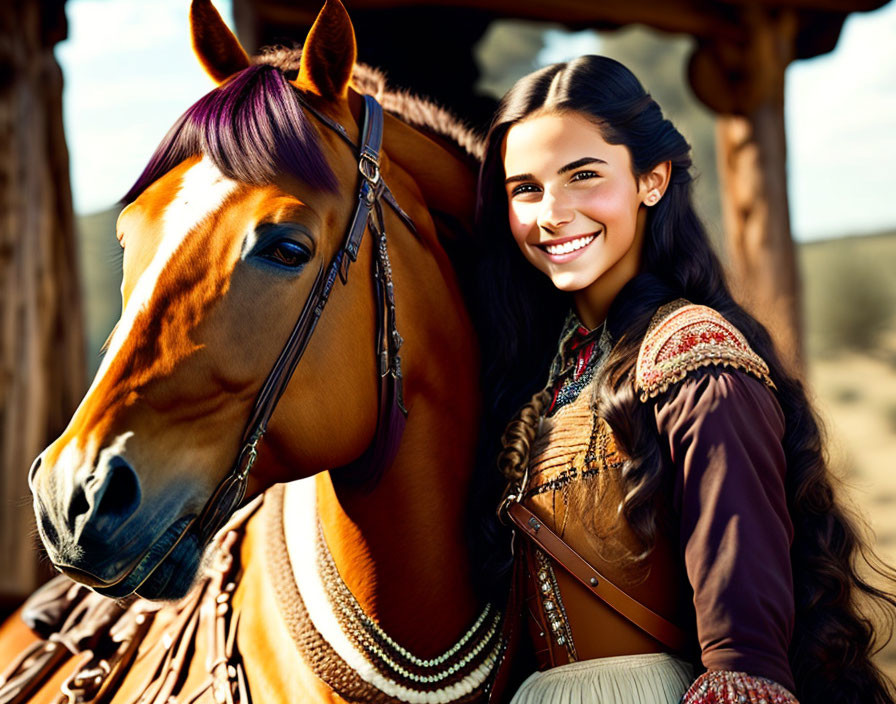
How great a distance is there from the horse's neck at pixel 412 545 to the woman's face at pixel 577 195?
356mm

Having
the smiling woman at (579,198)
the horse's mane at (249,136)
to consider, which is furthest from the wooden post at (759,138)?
the horse's mane at (249,136)

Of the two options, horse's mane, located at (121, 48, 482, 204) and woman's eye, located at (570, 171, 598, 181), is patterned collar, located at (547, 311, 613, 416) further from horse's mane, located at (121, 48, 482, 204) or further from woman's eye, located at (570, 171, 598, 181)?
horse's mane, located at (121, 48, 482, 204)

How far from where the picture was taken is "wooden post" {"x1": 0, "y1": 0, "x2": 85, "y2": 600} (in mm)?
3568

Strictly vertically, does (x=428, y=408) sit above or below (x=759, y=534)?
above

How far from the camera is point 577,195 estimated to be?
4.46ft

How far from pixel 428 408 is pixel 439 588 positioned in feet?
1.01

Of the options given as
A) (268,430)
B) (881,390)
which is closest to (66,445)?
(268,430)

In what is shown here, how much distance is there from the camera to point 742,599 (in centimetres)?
108

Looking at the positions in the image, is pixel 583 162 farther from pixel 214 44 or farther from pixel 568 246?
pixel 214 44

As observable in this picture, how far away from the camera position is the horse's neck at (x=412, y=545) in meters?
1.40

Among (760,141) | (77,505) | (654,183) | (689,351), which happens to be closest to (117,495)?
(77,505)

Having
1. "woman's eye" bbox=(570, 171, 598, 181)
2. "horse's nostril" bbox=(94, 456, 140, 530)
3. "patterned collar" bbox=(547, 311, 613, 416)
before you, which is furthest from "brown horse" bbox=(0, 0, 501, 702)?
"woman's eye" bbox=(570, 171, 598, 181)

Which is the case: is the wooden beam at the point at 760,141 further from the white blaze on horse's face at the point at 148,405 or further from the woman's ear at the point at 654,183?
the white blaze on horse's face at the point at 148,405

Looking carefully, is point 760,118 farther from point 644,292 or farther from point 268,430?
point 268,430
